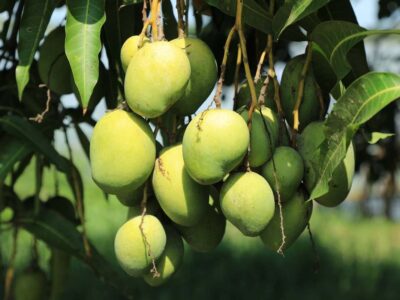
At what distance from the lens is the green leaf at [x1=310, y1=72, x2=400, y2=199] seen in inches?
31.7

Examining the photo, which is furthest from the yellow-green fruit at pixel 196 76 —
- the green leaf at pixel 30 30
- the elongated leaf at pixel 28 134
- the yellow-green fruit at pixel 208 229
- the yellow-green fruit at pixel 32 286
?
the yellow-green fruit at pixel 32 286

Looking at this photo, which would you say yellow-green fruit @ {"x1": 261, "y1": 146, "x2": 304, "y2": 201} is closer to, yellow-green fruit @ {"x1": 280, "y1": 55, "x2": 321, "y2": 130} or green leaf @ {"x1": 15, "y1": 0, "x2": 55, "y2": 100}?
yellow-green fruit @ {"x1": 280, "y1": 55, "x2": 321, "y2": 130}

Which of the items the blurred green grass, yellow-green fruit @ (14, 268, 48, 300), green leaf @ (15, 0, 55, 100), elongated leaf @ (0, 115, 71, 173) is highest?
green leaf @ (15, 0, 55, 100)

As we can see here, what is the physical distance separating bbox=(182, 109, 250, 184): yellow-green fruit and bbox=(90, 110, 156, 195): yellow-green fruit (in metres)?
0.06

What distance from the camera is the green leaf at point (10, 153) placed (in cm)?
121

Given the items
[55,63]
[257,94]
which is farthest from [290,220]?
[55,63]

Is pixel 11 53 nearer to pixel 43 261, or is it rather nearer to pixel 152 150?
pixel 152 150

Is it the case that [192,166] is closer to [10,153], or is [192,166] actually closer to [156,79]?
[156,79]

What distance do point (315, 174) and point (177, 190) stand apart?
0.50 ft

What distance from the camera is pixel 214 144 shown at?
808 millimetres

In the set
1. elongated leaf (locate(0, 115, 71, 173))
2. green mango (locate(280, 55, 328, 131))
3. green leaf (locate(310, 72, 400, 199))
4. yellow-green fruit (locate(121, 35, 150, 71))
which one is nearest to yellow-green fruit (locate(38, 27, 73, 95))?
elongated leaf (locate(0, 115, 71, 173))

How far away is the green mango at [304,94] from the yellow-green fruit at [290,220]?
0.11 metres

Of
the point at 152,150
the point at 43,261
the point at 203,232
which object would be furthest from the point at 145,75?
the point at 43,261

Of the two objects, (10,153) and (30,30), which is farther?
(10,153)
